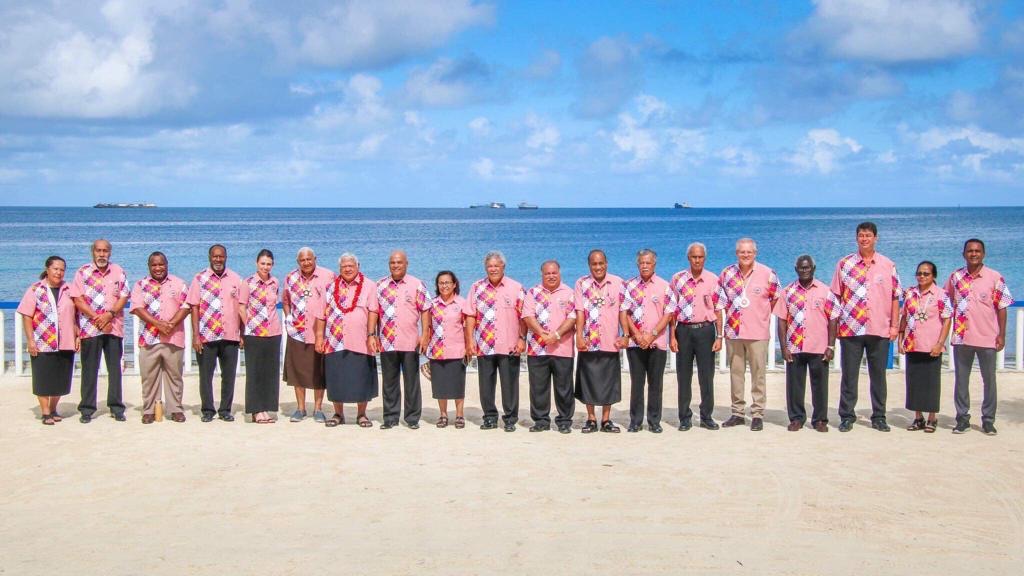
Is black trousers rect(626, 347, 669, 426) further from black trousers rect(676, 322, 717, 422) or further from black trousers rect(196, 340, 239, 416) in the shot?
black trousers rect(196, 340, 239, 416)

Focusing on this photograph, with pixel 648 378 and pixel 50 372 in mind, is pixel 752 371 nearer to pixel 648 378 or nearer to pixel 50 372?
pixel 648 378

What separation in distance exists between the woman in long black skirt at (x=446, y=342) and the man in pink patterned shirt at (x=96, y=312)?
107 inches

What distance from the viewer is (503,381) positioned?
318 inches

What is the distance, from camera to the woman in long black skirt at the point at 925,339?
7.79 meters

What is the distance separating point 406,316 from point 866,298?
3857 millimetres

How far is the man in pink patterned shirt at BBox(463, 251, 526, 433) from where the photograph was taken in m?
7.96

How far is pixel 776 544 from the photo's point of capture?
5180 millimetres

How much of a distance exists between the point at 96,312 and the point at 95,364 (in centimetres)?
45

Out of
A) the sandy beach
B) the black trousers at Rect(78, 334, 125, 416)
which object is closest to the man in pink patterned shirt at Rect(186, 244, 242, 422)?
the sandy beach

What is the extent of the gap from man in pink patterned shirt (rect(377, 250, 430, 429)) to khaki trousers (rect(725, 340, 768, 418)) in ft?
8.82

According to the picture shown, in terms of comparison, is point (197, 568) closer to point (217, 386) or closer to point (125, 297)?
point (125, 297)

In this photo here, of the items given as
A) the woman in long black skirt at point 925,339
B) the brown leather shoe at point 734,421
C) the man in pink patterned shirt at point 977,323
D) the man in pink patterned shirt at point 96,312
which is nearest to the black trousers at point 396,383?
the man in pink patterned shirt at point 96,312

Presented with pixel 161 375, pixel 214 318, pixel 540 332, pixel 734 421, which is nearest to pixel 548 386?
pixel 540 332

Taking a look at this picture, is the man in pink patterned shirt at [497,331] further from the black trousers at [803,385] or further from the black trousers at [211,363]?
the black trousers at [803,385]
